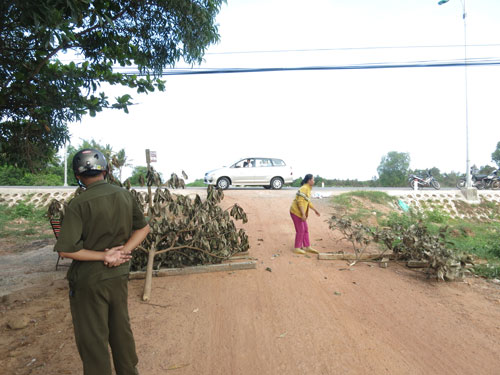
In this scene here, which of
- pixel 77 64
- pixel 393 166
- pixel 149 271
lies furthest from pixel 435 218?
pixel 393 166

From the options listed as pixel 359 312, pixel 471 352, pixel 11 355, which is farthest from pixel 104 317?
pixel 471 352

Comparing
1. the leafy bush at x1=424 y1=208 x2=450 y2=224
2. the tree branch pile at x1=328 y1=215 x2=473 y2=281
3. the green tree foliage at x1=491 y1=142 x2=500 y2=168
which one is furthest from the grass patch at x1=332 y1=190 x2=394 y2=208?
the green tree foliage at x1=491 y1=142 x2=500 y2=168

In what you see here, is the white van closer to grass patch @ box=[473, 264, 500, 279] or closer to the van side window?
the van side window

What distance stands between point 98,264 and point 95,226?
0.25m

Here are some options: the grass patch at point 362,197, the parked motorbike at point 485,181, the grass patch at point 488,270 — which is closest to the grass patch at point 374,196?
the grass patch at point 362,197

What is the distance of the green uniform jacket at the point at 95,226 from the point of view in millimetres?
2201

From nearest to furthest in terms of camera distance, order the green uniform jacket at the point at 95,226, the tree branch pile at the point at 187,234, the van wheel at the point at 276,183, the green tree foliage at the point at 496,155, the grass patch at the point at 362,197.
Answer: the green uniform jacket at the point at 95,226 < the tree branch pile at the point at 187,234 < the grass patch at the point at 362,197 < the van wheel at the point at 276,183 < the green tree foliage at the point at 496,155

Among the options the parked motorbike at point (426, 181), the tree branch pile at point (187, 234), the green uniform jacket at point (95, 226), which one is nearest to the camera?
the green uniform jacket at point (95, 226)

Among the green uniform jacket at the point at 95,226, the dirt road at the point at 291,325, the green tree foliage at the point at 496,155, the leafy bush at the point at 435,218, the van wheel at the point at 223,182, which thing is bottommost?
the dirt road at the point at 291,325

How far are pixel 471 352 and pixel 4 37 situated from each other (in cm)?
668

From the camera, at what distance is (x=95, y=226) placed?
2303mm

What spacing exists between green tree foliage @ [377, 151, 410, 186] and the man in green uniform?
119 ft

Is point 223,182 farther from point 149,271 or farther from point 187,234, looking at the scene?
point 149,271

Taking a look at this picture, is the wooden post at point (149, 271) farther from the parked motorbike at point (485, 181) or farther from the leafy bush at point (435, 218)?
the parked motorbike at point (485, 181)
